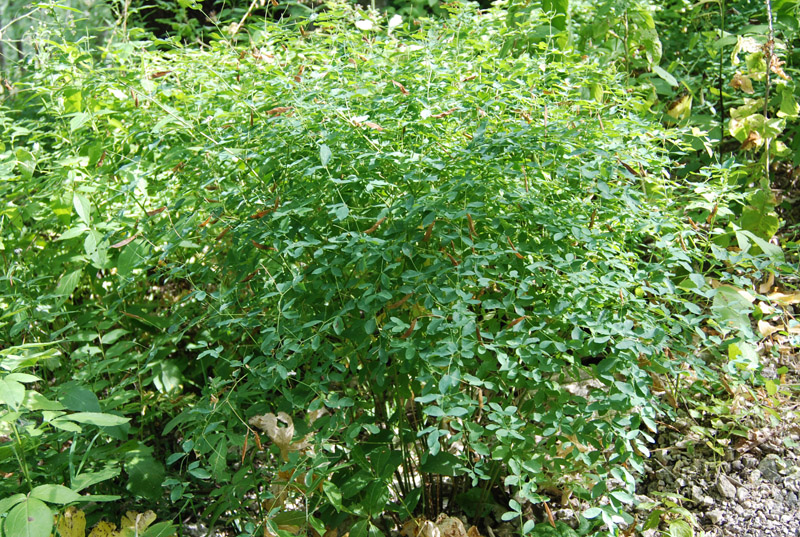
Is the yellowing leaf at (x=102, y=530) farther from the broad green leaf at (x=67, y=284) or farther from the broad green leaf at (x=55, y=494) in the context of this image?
the broad green leaf at (x=67, y=284)

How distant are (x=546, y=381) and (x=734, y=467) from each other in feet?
3.55

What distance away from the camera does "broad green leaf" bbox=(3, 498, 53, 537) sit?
4.70 ft

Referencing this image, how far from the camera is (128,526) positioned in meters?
1.83

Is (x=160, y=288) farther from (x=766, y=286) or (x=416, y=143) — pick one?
(x=766, y=286)

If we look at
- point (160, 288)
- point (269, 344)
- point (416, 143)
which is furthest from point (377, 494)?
point (160, 288)

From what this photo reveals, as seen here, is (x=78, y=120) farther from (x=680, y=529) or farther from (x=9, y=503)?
(x=680, y=529)

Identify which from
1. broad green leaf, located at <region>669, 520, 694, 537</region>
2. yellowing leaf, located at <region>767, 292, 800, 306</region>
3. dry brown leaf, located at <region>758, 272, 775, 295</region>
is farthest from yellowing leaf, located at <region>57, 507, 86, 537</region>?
dry brown leaf, located at <region>758, 272, 775, 295</region>

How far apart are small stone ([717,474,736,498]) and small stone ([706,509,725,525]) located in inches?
3.0

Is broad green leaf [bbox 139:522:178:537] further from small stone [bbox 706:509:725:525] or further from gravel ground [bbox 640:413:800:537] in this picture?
small stone [bbox 706:509:725:525]

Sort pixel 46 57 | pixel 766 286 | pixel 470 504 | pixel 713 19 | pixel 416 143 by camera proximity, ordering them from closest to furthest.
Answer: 1. pixel 416 143
2. pixel 470 504
3. pixel 46 57
4. pixel 766 286
5. pixel 713 19

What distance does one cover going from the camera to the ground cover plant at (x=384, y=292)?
158 cm

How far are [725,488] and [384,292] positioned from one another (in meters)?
1.42

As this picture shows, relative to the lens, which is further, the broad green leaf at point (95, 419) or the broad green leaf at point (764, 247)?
the broad green leaf at point (764, 247)

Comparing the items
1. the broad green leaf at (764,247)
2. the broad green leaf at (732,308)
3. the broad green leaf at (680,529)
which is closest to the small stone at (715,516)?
the broad green leaf at (680,529)
